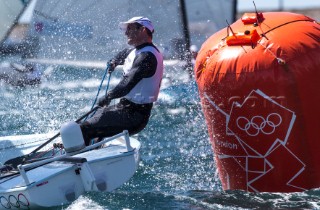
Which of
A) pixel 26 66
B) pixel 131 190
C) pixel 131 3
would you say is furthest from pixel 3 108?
pixel 131 190

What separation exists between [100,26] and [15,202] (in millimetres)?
6632

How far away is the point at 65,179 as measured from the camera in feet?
16.1

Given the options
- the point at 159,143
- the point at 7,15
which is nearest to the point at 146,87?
the point at 159,143

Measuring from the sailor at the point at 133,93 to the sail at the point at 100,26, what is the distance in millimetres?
5421

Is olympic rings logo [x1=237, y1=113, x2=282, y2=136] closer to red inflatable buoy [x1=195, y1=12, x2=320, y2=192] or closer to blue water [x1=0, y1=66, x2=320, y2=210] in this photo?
red inflatable buoy [x1=195, y1=12, x2=320, y2=192]

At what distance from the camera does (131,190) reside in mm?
5637

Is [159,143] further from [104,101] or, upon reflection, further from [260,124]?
[260,124]

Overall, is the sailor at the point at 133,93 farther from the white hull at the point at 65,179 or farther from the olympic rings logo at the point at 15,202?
the olympic rings logo at the point at 15,202

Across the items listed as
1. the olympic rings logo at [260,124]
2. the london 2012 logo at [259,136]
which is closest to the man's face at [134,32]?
the london 2012 logo at [259,136]

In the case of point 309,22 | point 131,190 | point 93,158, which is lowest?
point 131,190

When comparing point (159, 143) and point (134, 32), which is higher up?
point (134, 32)

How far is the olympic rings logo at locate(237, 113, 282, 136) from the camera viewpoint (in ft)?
15.2

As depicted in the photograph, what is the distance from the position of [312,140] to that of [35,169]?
1.82 metres

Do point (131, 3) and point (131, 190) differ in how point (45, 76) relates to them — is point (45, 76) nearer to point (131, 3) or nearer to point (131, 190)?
point (131, 3)
